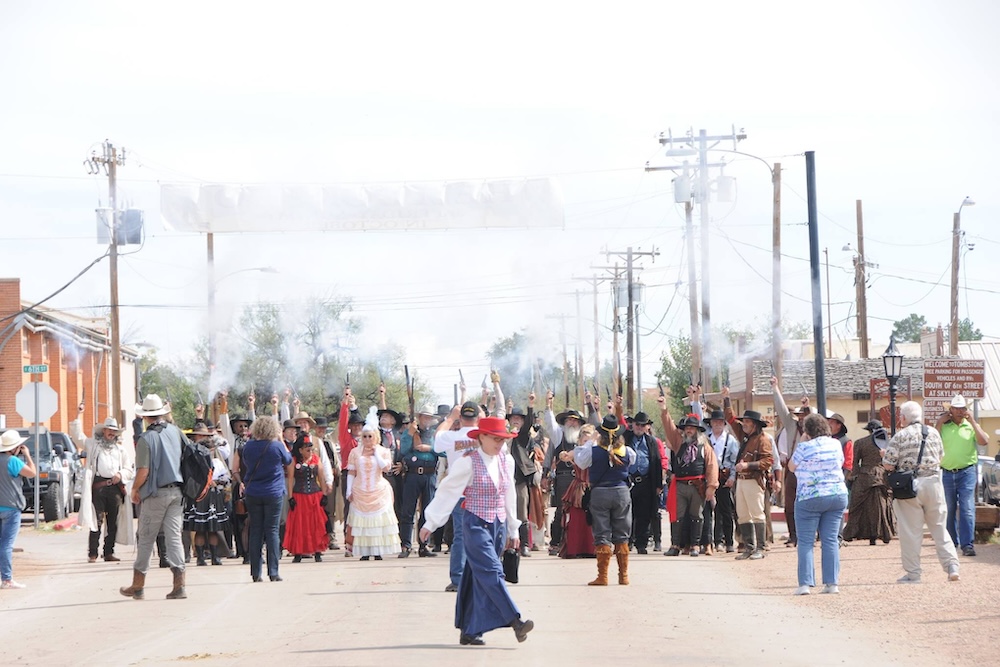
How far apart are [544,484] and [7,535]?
7.10m

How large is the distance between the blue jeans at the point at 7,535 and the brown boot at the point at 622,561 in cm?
641

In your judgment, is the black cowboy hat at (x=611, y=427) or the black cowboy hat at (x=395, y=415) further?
the black cowboy hat at (x=395, y=415)

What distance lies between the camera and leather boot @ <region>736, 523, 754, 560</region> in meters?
17.7

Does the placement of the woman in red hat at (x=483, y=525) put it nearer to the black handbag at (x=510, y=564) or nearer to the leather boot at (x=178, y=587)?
the black handbag at (x=510, y=564)

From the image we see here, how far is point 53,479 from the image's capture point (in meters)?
30.2

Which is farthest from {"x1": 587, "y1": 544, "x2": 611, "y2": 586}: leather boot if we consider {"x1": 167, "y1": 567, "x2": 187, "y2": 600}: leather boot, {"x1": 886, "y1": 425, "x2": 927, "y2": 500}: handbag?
{"x1": 167, "y1": 567, "x2": 187, "y2": 600}: leather boot

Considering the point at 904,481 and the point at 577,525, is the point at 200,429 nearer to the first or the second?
the point at 577,525

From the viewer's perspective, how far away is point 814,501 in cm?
1355

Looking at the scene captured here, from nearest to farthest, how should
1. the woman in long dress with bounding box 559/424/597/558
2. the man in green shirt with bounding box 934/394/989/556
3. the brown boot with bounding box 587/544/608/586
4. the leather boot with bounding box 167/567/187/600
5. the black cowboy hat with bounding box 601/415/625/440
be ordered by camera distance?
the leather boot with bounding box 167/567/187/600, the brown boot with bounding box 587/544/608/586, the black cowboy hat with bounding box 601/415/625/440, the man in green shirt with bounding box 934/394/989/556, the woman in long dress with bounding box 559/424/597/558

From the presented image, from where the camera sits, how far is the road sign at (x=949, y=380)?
23.3m

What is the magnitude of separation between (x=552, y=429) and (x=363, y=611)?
672 centimetres

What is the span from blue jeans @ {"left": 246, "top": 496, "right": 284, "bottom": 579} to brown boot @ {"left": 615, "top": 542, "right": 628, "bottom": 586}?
3.67 meters

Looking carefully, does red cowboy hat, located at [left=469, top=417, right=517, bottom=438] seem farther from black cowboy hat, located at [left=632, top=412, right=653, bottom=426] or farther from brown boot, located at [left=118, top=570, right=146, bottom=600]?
black cowboy hat, located at [left=632, top=412, right=653, bottom=426]

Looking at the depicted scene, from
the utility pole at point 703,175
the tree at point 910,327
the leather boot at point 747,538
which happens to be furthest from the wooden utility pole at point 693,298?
→ the tree at point 910,327
